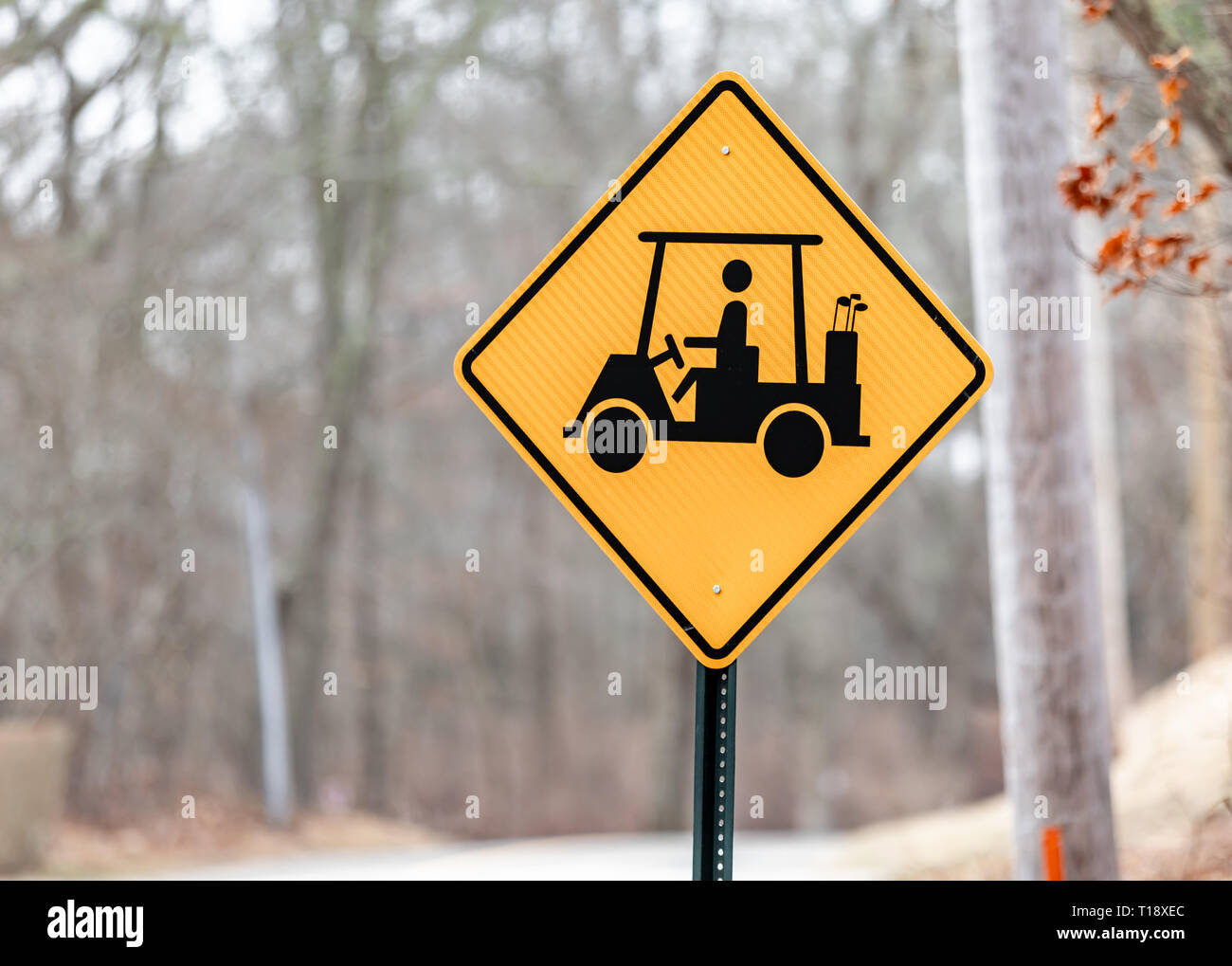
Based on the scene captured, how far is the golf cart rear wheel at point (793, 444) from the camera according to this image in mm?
2881

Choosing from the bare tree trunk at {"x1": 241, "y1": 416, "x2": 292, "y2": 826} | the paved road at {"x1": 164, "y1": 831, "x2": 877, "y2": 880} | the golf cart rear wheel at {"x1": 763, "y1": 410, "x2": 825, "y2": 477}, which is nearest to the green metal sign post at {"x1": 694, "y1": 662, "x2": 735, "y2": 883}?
the golf cart rear wheel at {"x1": 763, "y1": 410, "x2": 825, "y2": 477}

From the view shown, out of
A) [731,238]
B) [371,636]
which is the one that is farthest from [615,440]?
[371,636]

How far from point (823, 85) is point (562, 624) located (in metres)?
12.6

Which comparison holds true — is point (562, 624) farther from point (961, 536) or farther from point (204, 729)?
point (204, 729)

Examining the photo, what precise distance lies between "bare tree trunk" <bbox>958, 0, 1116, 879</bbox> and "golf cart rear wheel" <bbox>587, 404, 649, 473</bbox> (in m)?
3.02

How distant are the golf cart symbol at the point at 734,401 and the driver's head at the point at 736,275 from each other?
0.04ft

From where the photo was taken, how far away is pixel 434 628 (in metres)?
26.2

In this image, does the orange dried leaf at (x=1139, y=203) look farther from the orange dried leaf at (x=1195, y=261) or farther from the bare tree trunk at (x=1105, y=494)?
the bare tree trunk at (x=1105, y=494)

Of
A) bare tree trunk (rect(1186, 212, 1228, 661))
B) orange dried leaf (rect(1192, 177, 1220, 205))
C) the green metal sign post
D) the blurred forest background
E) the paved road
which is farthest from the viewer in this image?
the blurred forest background

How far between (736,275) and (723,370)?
0.24m

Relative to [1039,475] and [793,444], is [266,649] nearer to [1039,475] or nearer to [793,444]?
[1039,475]

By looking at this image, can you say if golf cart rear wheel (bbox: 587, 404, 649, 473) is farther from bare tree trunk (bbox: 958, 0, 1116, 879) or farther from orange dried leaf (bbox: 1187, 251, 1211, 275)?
orange dried leaf (bbox: 1187, 251, 1211, 275)

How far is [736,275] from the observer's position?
299cm

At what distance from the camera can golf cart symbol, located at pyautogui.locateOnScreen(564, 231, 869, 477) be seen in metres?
2.89
